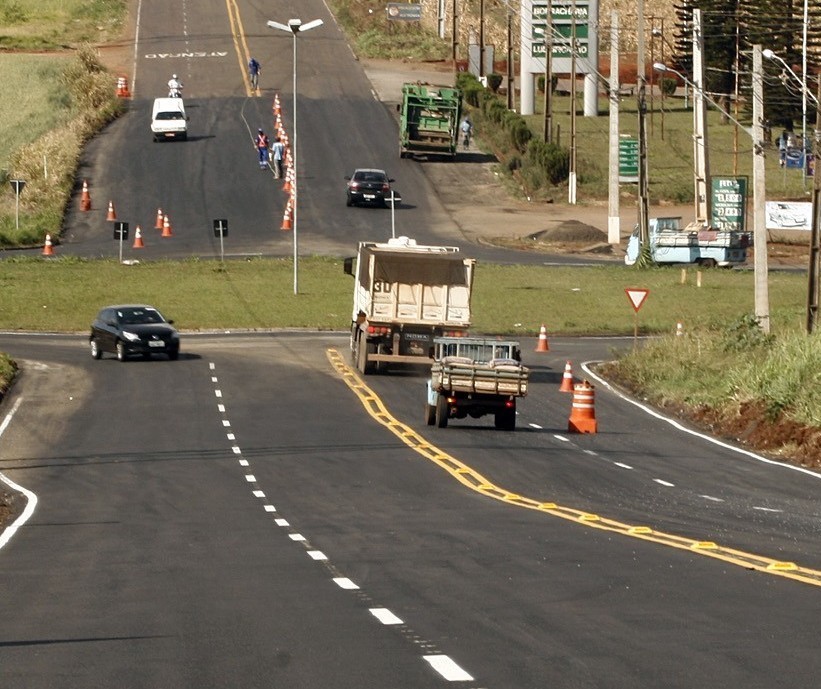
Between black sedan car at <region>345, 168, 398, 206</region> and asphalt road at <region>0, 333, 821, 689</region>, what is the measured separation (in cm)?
4172

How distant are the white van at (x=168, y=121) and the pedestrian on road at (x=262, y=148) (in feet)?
17.3

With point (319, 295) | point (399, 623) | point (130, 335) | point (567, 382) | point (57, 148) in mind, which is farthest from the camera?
point (57, 148)

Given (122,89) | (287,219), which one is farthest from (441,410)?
(122,89)

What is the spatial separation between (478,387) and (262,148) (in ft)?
181

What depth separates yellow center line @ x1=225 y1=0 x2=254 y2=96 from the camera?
335 ft

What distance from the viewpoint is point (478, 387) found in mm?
30703

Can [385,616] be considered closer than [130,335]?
Yes

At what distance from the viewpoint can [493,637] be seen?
37.8ft

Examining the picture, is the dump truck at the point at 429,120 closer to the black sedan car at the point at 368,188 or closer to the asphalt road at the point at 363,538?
the black sedan car at the point at 368,188

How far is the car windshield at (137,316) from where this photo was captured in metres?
44.3

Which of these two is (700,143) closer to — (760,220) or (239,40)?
(760,220)

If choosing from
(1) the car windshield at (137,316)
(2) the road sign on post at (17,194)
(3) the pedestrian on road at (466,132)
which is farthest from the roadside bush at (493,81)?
(1) the car windshield at (137,316)

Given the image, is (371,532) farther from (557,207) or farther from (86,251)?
(557,207)

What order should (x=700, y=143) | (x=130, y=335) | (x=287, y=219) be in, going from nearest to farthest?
1. (x=130, y=335)
2. (x=700, y=143)
3. (x=287, y=219)
